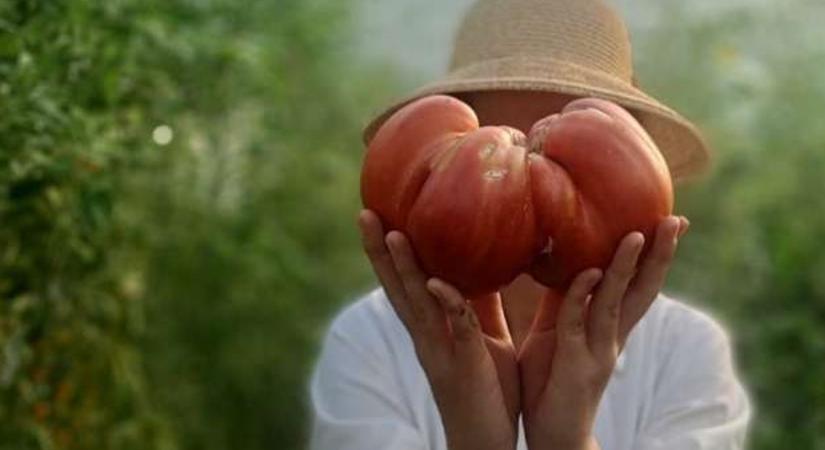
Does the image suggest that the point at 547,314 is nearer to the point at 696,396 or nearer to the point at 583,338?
the point at 583,338

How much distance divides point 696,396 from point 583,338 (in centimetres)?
34

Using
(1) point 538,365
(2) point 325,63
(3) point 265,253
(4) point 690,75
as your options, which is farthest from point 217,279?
(1) point 538,365

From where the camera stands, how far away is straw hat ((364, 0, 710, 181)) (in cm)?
181

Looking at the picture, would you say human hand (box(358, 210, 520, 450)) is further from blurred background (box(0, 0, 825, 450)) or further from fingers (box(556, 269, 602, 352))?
blurred background (box(0, 0, 825, 450))

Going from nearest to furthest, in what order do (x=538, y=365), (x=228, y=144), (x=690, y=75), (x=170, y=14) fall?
1. (x=538, y=365)
2. (x=170, y=14)
3. (x=228, y=144)
4. (x=690, y=75)

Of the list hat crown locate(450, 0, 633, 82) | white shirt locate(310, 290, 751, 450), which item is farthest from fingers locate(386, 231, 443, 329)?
hat crown locate(450, 0, 633, 82)

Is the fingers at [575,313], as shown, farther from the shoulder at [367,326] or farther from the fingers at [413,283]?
the shoulder at [367,326]

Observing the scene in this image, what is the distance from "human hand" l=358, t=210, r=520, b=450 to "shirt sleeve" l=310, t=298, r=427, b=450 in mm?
180

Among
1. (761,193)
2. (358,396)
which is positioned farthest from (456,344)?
(761,193)

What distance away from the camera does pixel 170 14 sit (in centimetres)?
294

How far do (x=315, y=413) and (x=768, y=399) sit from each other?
8.14 feet

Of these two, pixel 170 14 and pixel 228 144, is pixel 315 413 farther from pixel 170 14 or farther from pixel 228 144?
pixel 228 144

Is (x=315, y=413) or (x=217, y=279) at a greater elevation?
(x=315, y=413)

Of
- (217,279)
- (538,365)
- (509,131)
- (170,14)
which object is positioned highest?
(509,131)
